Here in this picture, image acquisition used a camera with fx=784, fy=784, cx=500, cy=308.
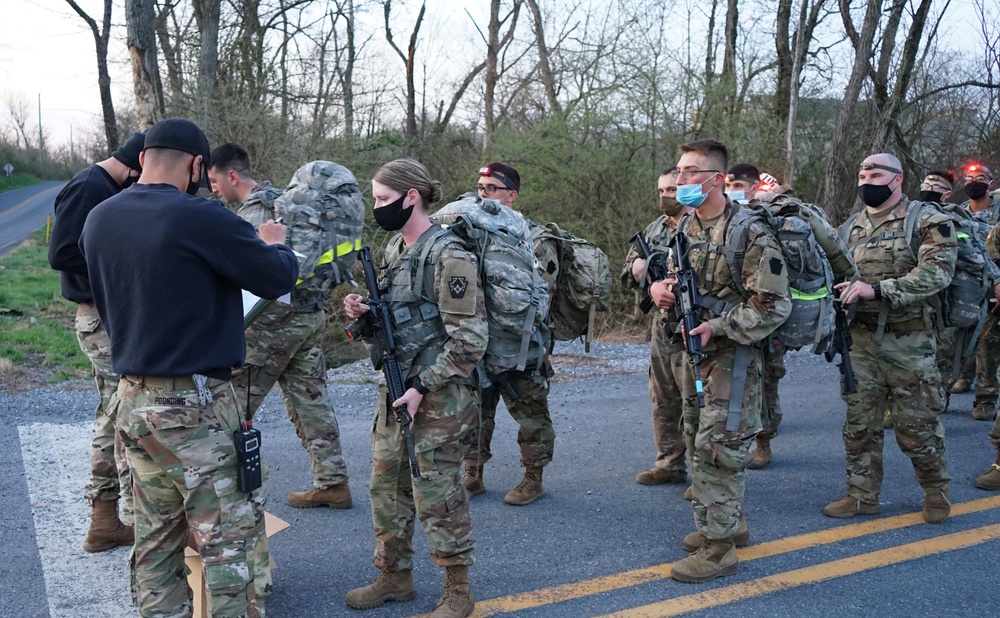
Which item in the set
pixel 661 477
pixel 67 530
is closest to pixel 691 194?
pixel 661 477

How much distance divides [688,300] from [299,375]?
7.85ft

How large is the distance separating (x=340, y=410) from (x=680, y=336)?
11.7ft

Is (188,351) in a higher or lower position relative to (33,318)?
higher

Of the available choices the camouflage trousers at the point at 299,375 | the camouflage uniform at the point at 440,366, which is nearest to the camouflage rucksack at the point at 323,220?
the camouflage trousers at the point at 299,375

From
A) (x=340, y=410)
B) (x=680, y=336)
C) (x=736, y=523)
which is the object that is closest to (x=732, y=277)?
→ (x=680, y=336)

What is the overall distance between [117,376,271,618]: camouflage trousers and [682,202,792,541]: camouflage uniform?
7.25 ft

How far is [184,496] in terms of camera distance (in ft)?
9.25

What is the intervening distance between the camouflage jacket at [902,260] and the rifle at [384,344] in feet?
9.90

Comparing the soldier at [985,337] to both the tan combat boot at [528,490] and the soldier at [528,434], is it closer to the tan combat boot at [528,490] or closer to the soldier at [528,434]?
the soldier at [528,434]

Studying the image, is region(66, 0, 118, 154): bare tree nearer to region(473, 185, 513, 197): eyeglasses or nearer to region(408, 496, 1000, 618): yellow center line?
region(473, 185, 513, 197): eyeglasses

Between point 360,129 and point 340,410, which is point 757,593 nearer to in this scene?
point 340,410

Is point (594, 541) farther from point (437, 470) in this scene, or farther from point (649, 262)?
point (649, 262)

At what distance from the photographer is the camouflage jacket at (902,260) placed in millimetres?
4660

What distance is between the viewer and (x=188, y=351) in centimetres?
274
